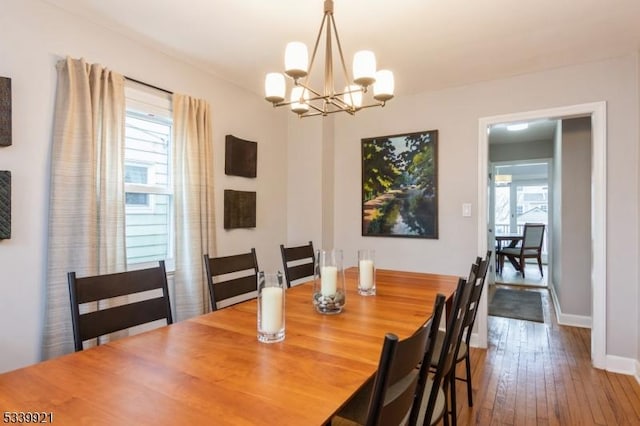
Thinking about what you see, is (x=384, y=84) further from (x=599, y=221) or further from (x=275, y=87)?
(x=599, y=221)

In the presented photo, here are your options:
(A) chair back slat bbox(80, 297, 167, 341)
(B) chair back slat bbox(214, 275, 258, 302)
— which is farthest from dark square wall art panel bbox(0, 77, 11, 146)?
(B) chair back slat bbox(214, 275, 258, 302)

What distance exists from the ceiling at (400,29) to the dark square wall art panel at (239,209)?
109 cm

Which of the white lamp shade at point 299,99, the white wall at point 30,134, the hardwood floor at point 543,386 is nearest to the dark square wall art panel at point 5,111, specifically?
the white wall at point 30,134

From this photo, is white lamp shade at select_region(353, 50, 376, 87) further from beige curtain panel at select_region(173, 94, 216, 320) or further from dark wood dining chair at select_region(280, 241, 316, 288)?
beige curtain panel at select_region(173, 94, 216, 320)

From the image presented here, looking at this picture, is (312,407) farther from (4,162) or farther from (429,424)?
(4,162)

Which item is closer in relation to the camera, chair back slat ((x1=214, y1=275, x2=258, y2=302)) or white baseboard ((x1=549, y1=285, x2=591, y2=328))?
chair back slat ((x1=214, y1=275, x2=258, y2=302))

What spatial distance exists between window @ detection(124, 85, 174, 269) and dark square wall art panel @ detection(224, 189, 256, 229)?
1.73ft

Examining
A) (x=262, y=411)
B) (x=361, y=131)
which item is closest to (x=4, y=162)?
(x=262, y=411)

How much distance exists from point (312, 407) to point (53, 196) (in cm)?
195

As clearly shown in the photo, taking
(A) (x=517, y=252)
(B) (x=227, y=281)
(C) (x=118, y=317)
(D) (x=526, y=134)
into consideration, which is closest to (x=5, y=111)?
(C) (x=118, y=317)

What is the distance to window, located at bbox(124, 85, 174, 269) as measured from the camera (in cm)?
249

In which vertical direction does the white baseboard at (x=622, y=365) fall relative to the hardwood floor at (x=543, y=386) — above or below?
above

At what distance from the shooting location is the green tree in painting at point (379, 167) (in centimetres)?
361

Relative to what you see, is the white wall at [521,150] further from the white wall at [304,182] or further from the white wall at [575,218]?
the white wall at [304,182]
